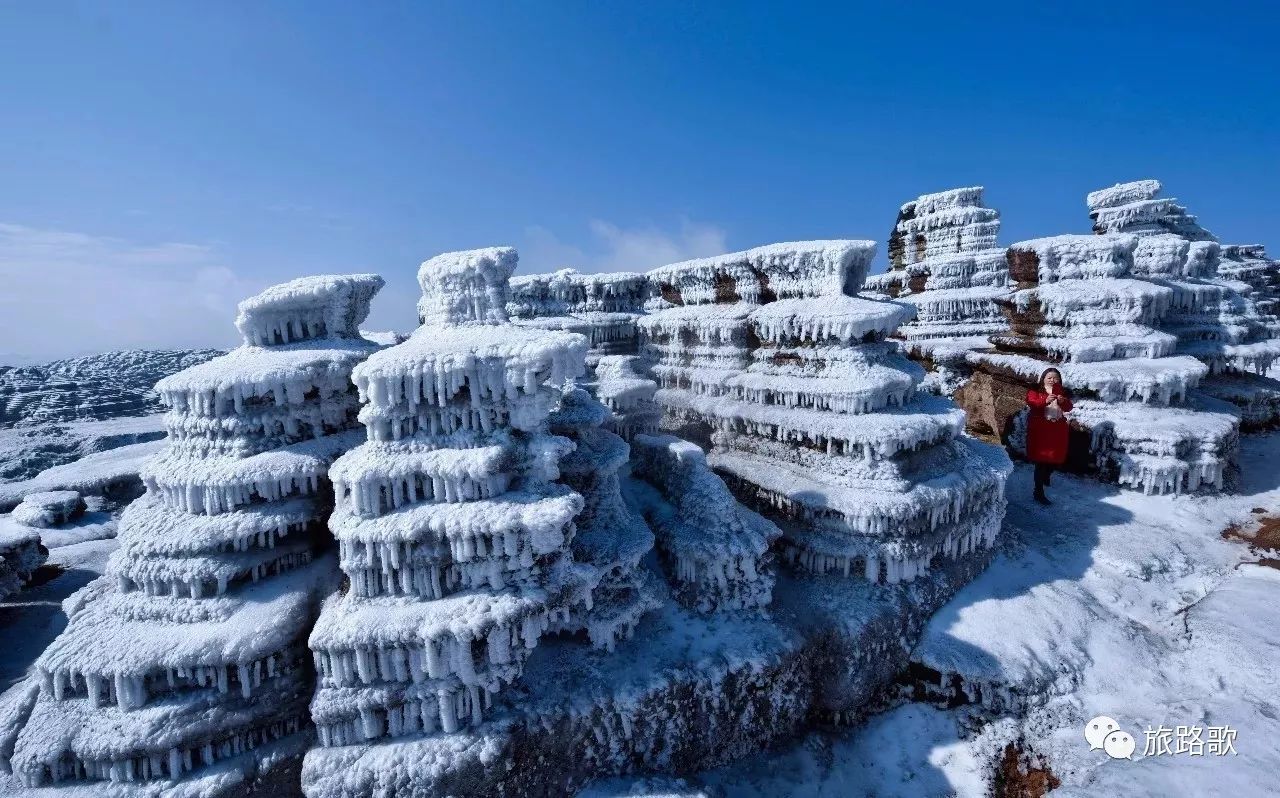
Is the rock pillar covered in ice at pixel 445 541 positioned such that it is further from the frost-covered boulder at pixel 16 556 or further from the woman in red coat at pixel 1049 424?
the woman in red coat at pixel 1049 424

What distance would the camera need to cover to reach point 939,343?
25.8 m

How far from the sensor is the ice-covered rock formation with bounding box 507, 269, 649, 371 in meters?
20.8

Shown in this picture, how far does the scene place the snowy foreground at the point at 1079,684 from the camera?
9.76 m

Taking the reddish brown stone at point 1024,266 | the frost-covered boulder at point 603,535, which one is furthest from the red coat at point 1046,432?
the frost-covered boulder at point 603,535

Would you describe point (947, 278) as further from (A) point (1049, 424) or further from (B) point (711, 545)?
(B) point (711, 545)

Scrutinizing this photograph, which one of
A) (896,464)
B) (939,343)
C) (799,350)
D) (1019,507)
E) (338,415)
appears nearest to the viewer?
(338,415)

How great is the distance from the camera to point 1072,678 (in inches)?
452

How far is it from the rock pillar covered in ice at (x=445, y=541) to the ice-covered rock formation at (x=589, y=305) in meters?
10.2

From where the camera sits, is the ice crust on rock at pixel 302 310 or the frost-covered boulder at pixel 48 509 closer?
the ice crust on rock at pixel 302 310

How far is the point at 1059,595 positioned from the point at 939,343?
15.1 meters

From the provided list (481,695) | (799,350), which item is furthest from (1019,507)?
(481,695)

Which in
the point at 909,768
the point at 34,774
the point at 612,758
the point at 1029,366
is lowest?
the point at 909,768

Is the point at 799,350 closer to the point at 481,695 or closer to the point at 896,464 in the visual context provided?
the point at 896,464

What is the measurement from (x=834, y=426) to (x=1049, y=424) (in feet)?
31.1
